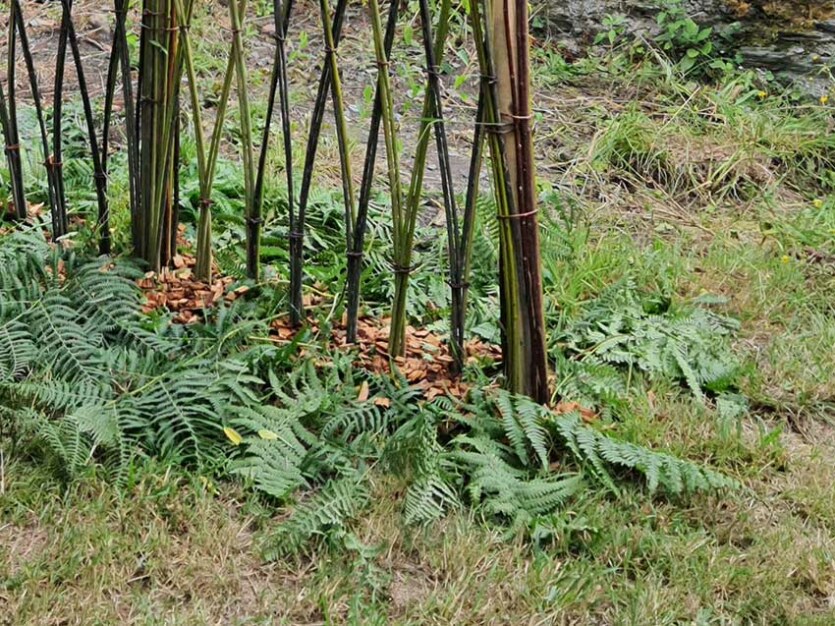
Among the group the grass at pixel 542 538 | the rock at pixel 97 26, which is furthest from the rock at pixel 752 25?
the rock at pixel 97 26

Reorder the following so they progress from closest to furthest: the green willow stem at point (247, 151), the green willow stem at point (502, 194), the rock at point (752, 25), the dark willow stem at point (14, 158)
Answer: the green willow stem at point (502, 194), the green willow stem at point (247, 151), the dark willow stem at point (14, 158), the rock at point (752, 25)

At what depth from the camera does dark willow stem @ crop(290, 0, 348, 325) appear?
9.87 ft

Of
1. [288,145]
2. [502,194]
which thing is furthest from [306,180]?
[502,194]

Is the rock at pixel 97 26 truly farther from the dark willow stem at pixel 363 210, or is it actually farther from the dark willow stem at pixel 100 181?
the dark willow stem at pixel 363 210

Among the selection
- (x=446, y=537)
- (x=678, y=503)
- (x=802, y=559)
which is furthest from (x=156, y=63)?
(x=802, y=559)

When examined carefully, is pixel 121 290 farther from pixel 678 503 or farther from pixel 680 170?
pixel 680 170

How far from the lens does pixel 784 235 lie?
4.34 m

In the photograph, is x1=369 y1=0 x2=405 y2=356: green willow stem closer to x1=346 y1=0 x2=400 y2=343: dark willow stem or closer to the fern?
x1=346 y1=0 x2=400 y2=343: dark willow stem

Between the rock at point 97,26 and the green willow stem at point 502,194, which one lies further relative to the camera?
the rock at point 97,26

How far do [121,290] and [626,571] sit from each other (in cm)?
169

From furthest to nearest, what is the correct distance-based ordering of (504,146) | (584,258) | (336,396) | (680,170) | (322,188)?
(680,170)
(322,188)
(584,258)
(336,396)
(504,146)

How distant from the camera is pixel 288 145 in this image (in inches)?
121

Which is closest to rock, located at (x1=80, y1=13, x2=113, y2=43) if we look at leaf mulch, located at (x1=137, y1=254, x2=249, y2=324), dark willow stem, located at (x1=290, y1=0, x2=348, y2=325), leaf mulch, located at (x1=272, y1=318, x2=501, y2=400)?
leaf mulch, located at (x1=137, y1=254, x2=249, y2=324)

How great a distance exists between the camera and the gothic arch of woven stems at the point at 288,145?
2799 mm
